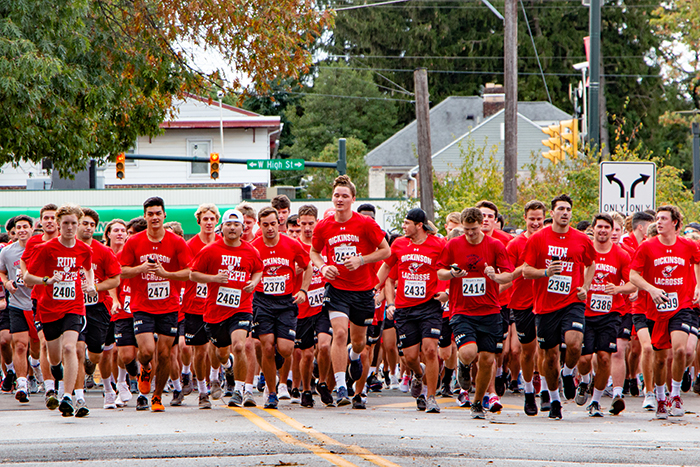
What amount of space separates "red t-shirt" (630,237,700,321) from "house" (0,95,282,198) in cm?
3345

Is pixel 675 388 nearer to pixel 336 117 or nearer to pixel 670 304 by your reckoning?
pixel 670 304

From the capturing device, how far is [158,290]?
11375mm

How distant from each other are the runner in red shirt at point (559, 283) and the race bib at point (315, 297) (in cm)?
282

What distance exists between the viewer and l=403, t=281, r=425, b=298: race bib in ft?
37.9

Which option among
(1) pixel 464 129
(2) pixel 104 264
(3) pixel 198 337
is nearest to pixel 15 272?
(2) pixel 104 264

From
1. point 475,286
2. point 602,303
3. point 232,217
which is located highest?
point 232,217

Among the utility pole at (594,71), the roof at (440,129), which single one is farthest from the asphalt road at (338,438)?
the roof at (440,129)

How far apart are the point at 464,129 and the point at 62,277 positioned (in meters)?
53.0

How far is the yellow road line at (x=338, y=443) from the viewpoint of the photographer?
24.5 feet

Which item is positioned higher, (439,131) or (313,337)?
(439,131)

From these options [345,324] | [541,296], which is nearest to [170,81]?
[345,324]

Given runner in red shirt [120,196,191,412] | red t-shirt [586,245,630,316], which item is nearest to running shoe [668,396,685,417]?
red t-shirt [586,245,630,316]

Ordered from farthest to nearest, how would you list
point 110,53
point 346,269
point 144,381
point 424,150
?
point 424,150 < point 110,53 < point 144,381 < point 346,269

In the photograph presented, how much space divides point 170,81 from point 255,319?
222 inches
